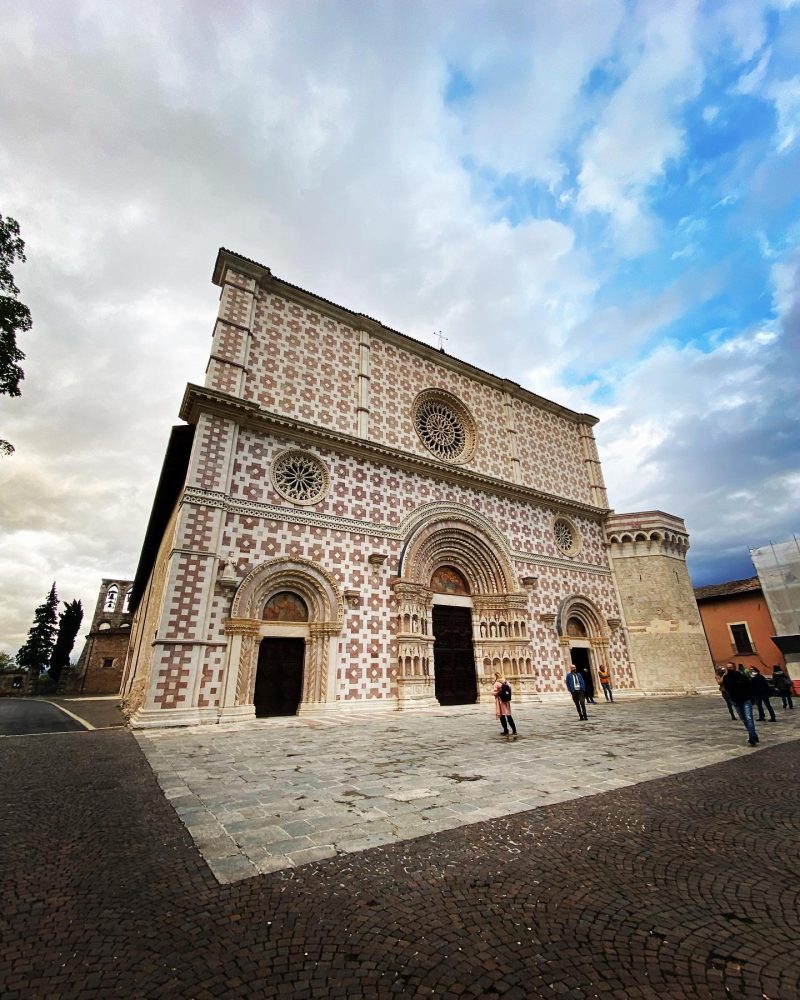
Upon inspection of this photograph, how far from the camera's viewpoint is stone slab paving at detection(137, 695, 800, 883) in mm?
3881

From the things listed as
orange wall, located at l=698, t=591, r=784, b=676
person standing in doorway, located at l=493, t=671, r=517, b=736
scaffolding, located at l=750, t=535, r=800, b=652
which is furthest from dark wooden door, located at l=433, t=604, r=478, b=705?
orange wall, located at l=698, t=591, r=784, b=676

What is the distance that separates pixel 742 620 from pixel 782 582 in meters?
6.42

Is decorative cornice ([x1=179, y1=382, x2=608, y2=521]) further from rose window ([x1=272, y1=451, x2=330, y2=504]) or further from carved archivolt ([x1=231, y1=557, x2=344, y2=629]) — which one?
carved archivolt ([x1=231, y1=557, x2=344, y2=629])

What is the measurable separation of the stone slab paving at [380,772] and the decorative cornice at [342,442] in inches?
357

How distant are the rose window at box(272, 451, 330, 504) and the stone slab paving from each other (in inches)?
278

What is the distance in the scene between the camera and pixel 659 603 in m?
22.9

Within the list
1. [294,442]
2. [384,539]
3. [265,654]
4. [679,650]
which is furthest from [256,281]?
[679,650]

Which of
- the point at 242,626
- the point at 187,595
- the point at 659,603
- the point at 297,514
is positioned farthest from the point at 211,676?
the point at 659,603

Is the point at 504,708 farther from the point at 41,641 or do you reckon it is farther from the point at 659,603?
the point at 41,641

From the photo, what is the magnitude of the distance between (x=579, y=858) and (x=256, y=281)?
736 inches

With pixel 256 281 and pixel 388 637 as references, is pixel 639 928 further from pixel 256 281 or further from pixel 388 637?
pixel 256 281

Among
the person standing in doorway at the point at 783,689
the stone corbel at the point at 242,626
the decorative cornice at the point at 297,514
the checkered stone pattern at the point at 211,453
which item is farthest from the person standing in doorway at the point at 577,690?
the checkered stone pattern at the point at 211,453

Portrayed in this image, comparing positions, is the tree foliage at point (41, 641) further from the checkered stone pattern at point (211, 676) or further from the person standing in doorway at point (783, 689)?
the person standing in doorway at point (783, 689)

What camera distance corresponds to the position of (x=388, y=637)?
1560cm
